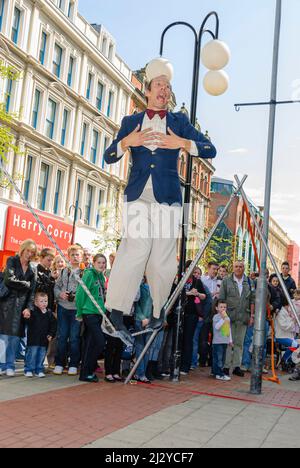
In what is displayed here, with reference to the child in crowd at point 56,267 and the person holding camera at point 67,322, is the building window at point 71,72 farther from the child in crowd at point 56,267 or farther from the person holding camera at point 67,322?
the person holding camera at point 67,322

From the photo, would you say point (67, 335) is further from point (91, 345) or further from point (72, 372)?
point (91, 345)

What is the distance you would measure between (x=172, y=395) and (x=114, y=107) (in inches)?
1089

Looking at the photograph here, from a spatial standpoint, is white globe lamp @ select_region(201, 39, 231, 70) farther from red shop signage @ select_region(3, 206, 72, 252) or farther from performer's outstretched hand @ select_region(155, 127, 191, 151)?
red shop signage @ select_region(3, 206, 72, 252)

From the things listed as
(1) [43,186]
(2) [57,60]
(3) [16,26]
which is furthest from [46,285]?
(2) [57,60]

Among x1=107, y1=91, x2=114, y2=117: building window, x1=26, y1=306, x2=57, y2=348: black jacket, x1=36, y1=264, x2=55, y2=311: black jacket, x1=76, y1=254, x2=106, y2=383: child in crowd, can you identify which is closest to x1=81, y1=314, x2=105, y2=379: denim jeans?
x1=76, y1=254, x2=106, y2=383: child in crowd

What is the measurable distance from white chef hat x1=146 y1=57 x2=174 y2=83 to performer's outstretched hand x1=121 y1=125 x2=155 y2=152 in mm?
822

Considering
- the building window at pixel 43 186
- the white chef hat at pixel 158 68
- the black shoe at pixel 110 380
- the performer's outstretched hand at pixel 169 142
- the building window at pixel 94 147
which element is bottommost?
the black shoe at pixel 110 380

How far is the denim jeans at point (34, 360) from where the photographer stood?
6.73 m

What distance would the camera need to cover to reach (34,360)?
6.76 meters

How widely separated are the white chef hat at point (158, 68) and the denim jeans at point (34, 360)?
11.8 feet

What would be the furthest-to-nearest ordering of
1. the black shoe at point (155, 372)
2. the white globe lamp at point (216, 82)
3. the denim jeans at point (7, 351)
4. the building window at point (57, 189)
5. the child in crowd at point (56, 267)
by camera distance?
1. the building window at point (57, 189)
2. the child in crowd at point (56, 267)
3. the black shoe at point (155, 372)
4. the denim jeans at point (7, 351)
5. the white globe lamp at point (216, 82)

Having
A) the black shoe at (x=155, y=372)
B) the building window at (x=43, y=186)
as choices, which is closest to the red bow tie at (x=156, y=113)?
the black shoe at (x=155, y=372)

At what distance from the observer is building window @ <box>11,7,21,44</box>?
23266 millimetres

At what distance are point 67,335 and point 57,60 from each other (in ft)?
71.9
